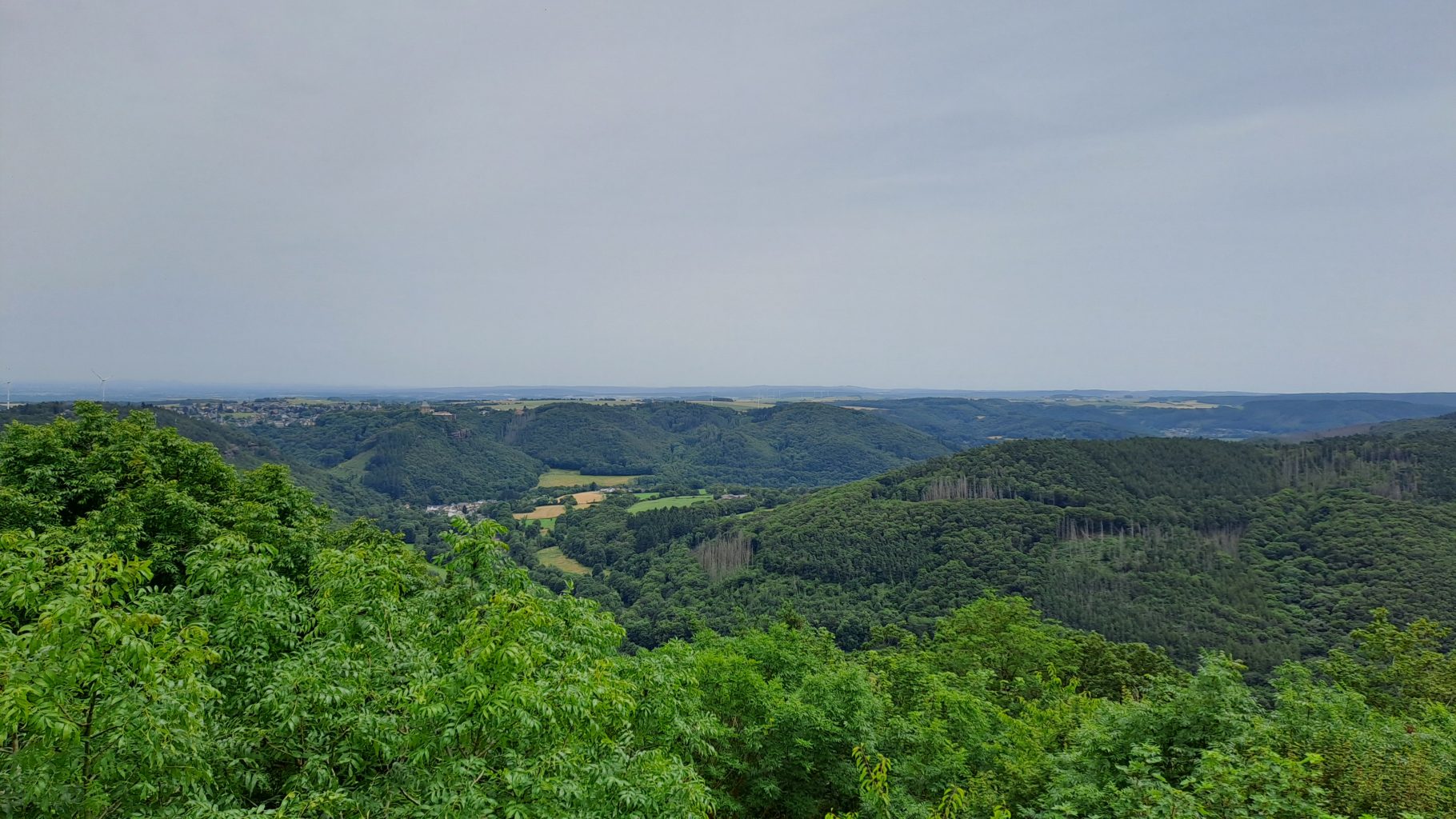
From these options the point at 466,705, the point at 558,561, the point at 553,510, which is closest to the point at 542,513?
the point at 553,510

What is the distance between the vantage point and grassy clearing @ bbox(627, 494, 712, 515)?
173000 millimetres

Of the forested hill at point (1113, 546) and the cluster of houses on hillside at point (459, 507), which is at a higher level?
the forested hill at point (1113, 546)

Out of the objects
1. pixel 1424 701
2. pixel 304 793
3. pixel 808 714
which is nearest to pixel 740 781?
pixel 808 714

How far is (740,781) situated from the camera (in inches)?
791

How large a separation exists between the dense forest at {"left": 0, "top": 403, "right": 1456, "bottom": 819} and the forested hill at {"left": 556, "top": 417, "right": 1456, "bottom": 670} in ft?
163

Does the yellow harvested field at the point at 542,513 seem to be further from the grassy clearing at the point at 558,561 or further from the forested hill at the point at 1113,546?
the grassy clearing at the point at 558,561

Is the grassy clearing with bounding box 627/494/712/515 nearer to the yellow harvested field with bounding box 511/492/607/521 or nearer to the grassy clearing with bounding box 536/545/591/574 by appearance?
the yellow harvested field with bounding box 511/492/607/521

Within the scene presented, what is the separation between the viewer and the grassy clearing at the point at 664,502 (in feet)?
568

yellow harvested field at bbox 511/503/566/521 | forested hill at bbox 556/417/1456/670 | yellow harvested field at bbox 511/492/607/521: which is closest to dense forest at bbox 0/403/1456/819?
forested hill at bbox 556/417/1456/670

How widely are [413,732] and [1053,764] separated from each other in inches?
615

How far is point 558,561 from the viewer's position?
13525cm

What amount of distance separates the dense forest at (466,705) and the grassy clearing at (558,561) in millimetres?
104099

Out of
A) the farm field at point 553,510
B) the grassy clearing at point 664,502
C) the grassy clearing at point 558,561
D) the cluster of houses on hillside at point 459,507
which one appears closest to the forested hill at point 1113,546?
the grassy clearing at point 558,561

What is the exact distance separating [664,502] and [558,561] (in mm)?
54451
